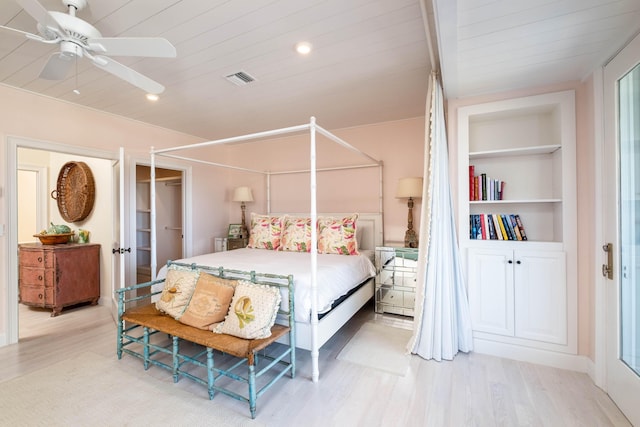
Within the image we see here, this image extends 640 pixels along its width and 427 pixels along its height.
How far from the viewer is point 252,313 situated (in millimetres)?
1922

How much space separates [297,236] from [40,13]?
2.77 metres

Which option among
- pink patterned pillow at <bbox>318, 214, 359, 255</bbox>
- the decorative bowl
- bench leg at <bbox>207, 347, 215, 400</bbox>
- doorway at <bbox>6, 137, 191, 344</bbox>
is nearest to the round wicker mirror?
doorway at <bbox>6, 137, 191, 344</bbox>

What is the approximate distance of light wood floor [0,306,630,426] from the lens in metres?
1.67

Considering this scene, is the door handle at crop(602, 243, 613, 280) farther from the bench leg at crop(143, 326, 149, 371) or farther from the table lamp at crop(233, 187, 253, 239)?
the table lamp at crop(233, 187, 253, 239)

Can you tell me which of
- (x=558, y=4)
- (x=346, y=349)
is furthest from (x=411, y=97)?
(x=346, y=349)

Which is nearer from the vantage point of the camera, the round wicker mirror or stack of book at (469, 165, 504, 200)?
stack of book at (469, 165, 504, 200)

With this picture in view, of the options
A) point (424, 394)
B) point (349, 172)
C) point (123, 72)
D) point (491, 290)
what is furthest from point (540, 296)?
point (123, 72)

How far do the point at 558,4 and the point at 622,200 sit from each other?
1.26 metres

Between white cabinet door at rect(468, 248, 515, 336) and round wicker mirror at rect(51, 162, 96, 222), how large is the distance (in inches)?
186

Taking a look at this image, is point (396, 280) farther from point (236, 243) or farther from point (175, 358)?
point (236, 243)

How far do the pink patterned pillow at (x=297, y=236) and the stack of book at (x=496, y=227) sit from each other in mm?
1816

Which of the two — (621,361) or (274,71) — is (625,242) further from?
(274,71)

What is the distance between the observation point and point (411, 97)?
9.92ft

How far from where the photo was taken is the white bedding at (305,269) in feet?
6.96
